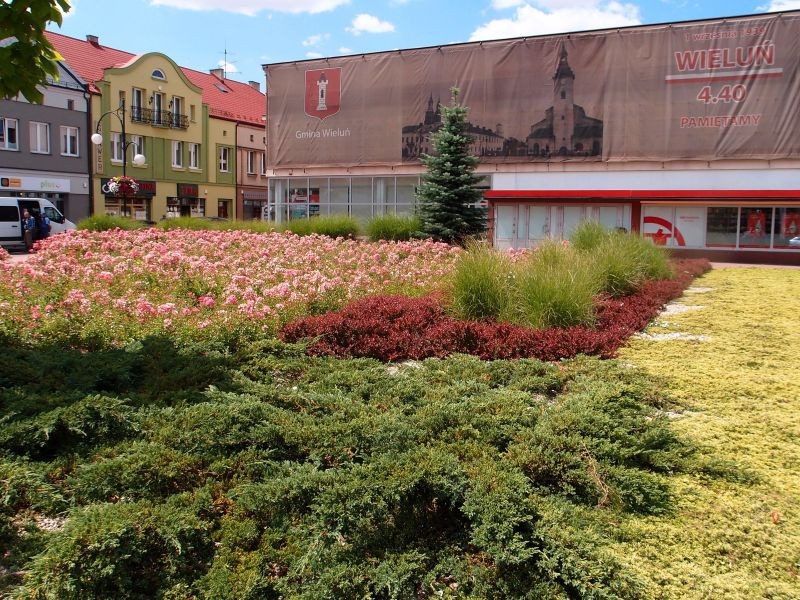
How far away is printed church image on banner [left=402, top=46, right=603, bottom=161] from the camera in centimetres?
3080

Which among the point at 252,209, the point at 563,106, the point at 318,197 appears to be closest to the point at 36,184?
the point at 318,197

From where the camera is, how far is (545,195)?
29.0m

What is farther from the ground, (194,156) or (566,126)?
(194,156)

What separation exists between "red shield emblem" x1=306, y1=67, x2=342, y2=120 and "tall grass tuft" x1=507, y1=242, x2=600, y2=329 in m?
30.6

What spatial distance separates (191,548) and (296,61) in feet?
124

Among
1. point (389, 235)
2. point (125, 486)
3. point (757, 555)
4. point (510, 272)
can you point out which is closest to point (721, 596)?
point (757, 555)

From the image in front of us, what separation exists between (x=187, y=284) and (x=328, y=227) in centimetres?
1431

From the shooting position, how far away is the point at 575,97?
3097 centimetres

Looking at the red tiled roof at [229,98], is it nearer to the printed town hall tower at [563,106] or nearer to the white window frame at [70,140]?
the white window frame at [70,140]

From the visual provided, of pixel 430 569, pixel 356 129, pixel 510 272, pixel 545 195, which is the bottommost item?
pixel 430 569

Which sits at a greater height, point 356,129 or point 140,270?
point 356,129

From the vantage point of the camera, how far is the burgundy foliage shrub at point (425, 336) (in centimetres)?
654

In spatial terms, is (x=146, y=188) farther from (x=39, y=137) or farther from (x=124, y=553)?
(x=124, y=553)

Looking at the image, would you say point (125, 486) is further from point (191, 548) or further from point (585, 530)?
point (585, 530)
